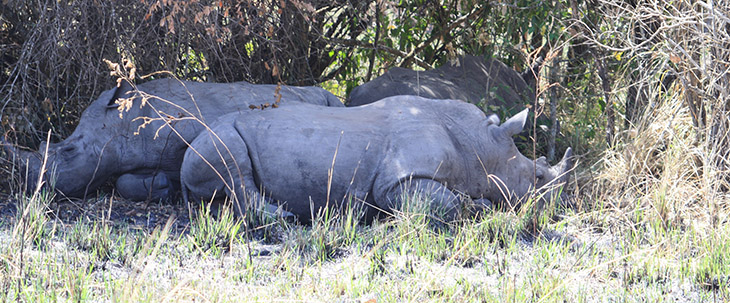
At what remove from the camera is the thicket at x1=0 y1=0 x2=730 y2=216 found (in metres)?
4.91

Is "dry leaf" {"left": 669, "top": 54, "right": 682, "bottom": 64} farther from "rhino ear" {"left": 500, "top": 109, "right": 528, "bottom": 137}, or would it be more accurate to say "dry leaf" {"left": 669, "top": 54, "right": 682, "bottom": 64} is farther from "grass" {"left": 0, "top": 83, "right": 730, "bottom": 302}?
"rhino ear" {"left": 500, "top": 109, "right": 528, "bottom": 137}

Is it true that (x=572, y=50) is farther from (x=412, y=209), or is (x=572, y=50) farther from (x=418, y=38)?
(x=412, y=209)

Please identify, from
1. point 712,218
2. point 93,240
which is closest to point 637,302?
point 712,218

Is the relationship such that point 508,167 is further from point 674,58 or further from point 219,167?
point 219,167

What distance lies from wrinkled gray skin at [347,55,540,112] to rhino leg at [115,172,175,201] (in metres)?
1.60

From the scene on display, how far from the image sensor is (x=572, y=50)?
22.5 ft

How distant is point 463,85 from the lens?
21.2 ft

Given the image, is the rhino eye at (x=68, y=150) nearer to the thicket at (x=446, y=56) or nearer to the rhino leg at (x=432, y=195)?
the thicket at (x=446, y=56)

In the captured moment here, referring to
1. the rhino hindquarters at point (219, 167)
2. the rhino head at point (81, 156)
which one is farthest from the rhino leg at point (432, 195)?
the rhino head at point (81, 156)

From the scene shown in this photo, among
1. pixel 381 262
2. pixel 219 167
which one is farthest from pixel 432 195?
pixel 219 167

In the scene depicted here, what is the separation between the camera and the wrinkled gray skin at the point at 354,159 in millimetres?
4664

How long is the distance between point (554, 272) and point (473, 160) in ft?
4.41

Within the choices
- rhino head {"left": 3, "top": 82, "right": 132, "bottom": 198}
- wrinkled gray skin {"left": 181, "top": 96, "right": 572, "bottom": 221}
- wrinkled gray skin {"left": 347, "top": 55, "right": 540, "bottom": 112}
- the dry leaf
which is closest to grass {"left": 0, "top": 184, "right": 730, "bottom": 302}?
wrinkled gray skin {"left": 181, "top": 96, "right": 572, "bottom": 221}

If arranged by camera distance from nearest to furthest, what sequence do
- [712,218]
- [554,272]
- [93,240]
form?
[554,272]
[93,240]
[712,218]
